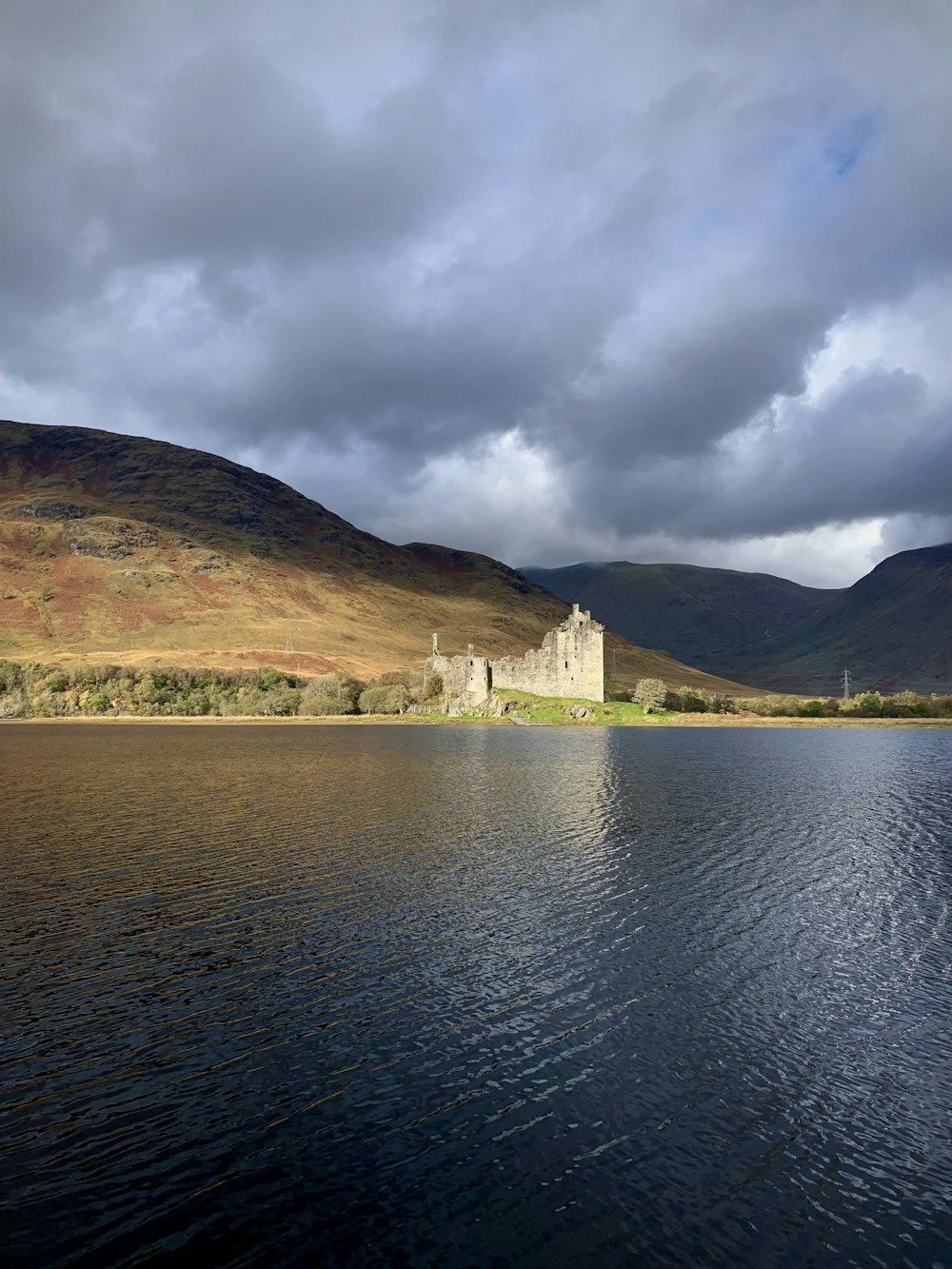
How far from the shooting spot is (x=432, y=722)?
120000mm

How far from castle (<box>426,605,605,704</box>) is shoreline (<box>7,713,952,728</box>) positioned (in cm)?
703

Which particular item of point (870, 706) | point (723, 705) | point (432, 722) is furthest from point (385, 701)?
point (870, 706)

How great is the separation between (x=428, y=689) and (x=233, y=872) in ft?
352

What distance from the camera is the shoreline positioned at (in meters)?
118

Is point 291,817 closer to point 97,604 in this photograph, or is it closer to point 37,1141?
point 37,1141

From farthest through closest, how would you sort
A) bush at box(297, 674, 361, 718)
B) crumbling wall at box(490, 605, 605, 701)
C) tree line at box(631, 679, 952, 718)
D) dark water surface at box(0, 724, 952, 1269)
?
tree line at box(631, 679, 952, 718), bush at box(297, 674, 361, 718), crumbling wall at box(490, 605, 605, 701), dark water surface at box(0, 724, 952, 1269)

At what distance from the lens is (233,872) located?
922 inches

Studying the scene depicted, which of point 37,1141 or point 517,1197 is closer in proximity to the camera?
point 517,1197

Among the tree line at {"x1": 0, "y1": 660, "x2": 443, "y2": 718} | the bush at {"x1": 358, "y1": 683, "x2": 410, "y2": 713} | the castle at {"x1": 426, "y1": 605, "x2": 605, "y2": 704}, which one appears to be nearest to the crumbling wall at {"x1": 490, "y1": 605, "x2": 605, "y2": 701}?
the castle at {"x1": 426, "y1": 605, "x2": 605, "y2": 704}

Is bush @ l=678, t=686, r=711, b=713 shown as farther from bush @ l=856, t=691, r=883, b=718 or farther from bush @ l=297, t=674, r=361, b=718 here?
bush @ l=297, t=674, r=361, b=718

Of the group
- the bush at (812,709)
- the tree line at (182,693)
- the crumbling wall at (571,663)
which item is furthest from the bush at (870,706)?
the tree line at (182,693)

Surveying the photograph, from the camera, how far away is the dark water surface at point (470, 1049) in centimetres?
866

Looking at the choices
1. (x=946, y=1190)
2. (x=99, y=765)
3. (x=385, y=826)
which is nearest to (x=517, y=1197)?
(x=946, y=1190)

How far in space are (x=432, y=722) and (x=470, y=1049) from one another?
108 meters
